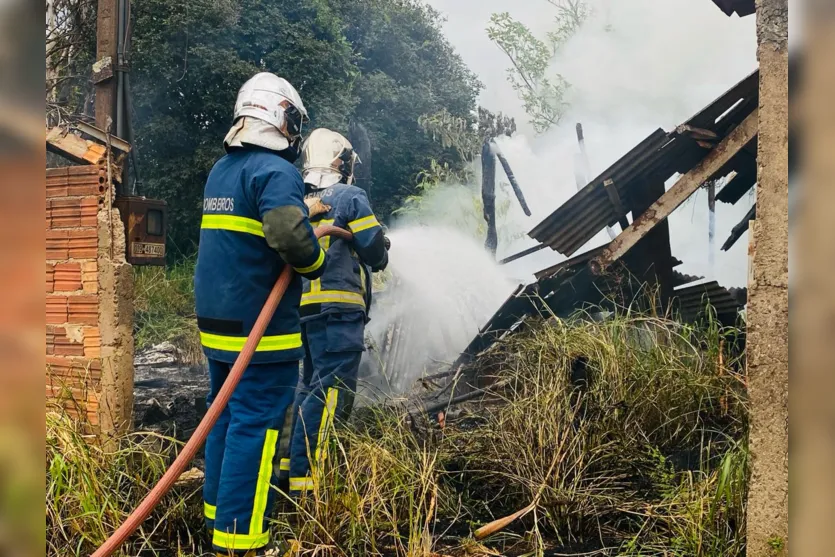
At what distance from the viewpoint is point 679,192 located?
195 inches

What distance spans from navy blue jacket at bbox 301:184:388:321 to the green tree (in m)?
3.41

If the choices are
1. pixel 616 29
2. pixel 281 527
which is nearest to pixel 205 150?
pixel 616 29

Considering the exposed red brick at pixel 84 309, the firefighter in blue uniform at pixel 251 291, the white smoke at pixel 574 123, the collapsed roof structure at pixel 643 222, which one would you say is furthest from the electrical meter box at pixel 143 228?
the white smoke at pixel 574 123

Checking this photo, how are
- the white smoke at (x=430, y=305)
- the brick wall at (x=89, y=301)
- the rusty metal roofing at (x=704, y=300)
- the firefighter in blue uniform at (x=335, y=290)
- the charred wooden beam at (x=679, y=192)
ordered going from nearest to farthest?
the brick wall at (x=89, y=301)
the firefighter in blue uniform at (x=335, y=290)
the charred wooden beam at (x=679, y=192)
the rusty metal roofing at (x=704, y=300)
the white smoke at (x=430, y=305)

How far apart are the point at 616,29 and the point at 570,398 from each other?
4.74m

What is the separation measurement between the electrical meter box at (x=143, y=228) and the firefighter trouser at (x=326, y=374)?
1.01m

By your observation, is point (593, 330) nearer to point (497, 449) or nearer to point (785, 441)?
point (497, 449)

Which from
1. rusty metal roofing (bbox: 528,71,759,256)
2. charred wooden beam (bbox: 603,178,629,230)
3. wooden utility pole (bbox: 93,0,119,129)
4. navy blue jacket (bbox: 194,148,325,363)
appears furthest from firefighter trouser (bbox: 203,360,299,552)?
charred wooden beam (bbox: 603,178,629,230)

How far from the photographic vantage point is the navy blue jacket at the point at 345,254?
407cm

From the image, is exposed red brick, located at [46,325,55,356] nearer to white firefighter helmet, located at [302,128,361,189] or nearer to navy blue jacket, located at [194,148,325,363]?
navy blue jacket, located at [194,148,325,363]

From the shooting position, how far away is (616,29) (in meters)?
6.88

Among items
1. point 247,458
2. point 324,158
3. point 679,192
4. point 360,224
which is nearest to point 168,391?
point 324,158

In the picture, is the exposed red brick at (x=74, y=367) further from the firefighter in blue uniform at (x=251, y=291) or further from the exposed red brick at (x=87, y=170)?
the exposed red brick at (x=87, y=170)

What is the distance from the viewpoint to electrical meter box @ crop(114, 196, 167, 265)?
385cm
